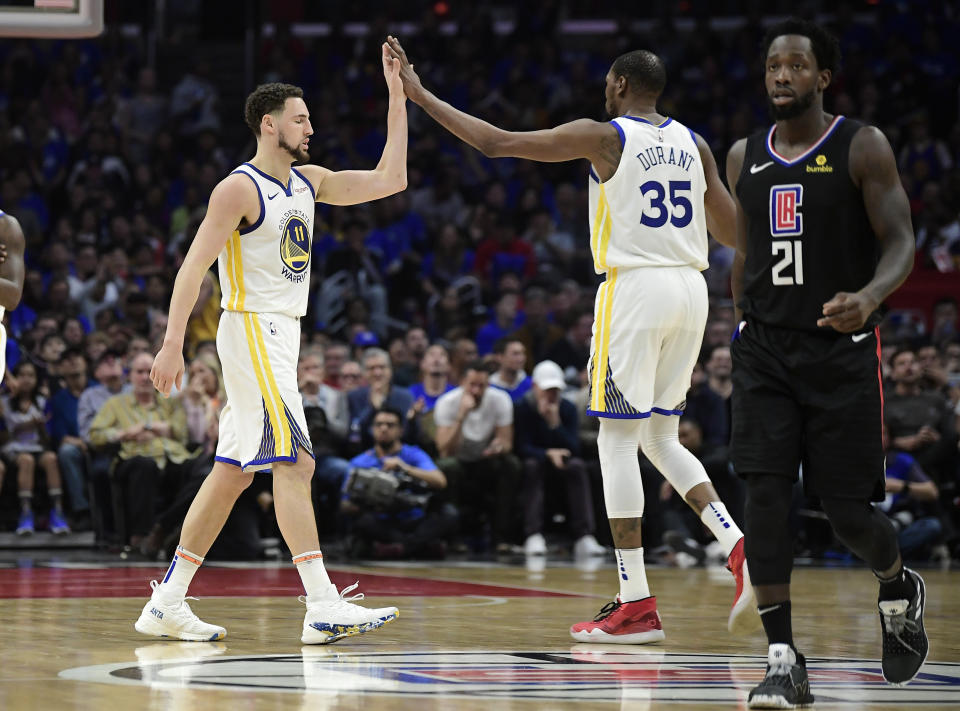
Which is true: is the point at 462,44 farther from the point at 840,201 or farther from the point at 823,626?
the point at 840,201

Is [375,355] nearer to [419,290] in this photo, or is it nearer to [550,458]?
[550,458]

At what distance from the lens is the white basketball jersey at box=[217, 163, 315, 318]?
19.9ft

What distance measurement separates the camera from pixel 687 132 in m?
6.42

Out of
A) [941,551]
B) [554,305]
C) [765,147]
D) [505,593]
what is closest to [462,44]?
[554,305]

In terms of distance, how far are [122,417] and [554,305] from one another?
203 inches

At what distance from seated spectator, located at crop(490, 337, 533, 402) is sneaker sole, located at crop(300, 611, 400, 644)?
7218 millimetres

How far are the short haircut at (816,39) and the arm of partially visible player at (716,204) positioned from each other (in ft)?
5.41

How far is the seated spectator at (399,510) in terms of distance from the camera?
458 inches

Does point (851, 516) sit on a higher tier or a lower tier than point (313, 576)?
higher

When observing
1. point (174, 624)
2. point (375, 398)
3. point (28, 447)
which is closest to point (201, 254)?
point (174, 624)

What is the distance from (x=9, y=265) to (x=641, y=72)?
121 inches

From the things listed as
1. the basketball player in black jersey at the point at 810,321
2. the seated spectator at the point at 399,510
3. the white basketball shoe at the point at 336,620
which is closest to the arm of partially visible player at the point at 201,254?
the white basketball shoe at the point at 336,620

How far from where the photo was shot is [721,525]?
6.25m

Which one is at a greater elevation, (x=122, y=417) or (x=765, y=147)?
(x=765, y=147)
